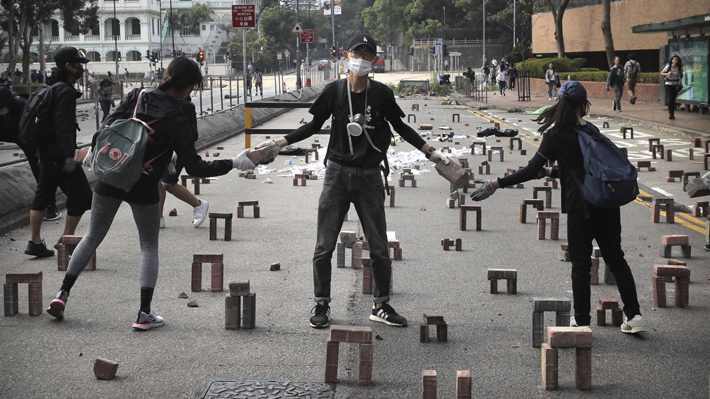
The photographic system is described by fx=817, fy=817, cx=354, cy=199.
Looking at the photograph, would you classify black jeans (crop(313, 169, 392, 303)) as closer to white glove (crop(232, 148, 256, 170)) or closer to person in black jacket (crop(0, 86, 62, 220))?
white glove (crop(232, 148, 256, 170))

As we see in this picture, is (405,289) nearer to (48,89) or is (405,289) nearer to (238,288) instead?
(238,288)

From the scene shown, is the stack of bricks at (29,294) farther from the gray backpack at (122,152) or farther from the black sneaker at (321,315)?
the black sneaker at (321,315)

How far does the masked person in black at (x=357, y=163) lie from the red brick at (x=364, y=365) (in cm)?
109

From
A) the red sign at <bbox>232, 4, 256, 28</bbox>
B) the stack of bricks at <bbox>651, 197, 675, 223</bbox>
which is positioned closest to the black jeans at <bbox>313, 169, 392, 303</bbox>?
the stack of bricks at <bbox>651, 197, 675, 223</bbox>

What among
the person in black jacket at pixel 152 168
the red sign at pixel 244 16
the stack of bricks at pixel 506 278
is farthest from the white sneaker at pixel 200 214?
the red sign at pixel 244 16

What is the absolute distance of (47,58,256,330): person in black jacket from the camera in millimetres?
5492

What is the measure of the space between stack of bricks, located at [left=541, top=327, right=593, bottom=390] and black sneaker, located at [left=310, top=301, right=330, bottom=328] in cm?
171

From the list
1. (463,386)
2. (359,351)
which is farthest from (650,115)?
(463,386)

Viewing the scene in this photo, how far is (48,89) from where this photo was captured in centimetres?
779

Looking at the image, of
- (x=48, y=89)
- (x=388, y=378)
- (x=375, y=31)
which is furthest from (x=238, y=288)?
(x=375, y=31)

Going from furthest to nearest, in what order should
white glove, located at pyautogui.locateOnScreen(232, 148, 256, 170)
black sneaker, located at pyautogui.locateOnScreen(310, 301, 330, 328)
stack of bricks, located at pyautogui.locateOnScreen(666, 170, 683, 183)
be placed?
stack of bricks, located at pyautogui.locateOnScreen(666, 170, 683, 183), black sneaker, located at pyautogui.locateOnScreen(310, 301, 330, 328), white glove, located at pyautogui.locateOnScreen(232, 148, 256, 170)

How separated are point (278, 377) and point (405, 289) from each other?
2325 millimetres

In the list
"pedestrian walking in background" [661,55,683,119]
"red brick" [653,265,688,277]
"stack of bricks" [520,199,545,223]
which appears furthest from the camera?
"pedestrian walking in background" [661,55,683,119]

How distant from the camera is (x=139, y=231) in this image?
5719 mm
